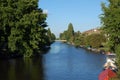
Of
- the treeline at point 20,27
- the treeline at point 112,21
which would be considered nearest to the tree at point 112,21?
the treeline at point 112,21

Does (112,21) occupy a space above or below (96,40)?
above

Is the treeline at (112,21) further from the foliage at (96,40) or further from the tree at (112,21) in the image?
the foliage at (96,40)

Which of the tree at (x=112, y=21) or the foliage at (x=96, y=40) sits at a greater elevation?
the tree at (x=112, y=21)

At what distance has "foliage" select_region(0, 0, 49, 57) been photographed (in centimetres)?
6471

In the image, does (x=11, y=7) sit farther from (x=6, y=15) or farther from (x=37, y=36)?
(x=37, y=36)

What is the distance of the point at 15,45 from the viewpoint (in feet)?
213

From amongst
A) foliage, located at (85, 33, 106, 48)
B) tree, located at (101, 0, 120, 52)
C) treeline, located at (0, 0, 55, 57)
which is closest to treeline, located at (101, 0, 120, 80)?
tree, located at (101, 0, 120, 52)

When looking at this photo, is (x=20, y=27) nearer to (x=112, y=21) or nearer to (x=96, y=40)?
(x=112, y=21)

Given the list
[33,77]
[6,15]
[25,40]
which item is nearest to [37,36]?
[25,40]

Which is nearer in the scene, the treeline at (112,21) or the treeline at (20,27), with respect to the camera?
the treeline at (112,21)

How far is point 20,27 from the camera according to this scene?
2544 inches

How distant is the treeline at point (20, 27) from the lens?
6475cm

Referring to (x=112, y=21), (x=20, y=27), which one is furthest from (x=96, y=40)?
(x=112, y=21)

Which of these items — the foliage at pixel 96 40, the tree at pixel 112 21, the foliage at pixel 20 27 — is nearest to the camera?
the tree at pixel 112 21
